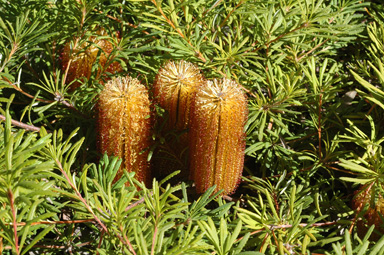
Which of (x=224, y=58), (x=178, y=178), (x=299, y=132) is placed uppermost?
(x=224, y=58)

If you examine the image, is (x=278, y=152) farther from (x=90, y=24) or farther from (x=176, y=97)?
(x=90, y=24)

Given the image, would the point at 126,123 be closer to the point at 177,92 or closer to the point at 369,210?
the point at 177,92

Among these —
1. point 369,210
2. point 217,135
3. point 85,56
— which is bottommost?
point 369,210

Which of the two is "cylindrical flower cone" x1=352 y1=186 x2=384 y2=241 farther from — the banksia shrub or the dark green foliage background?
the banksia shrub

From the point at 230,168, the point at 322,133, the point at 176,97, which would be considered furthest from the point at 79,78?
the point at 322,133

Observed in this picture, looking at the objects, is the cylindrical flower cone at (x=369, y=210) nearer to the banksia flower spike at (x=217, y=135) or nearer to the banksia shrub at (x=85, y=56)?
the banksia flower spike at (x=217, y=135)

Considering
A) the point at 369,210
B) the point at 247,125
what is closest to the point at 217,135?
the point at 247,125

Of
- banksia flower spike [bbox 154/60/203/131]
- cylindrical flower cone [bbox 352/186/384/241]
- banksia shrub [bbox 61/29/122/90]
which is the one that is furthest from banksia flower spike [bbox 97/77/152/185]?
cylindrical flower cone [bbox 352/186/384/241]
